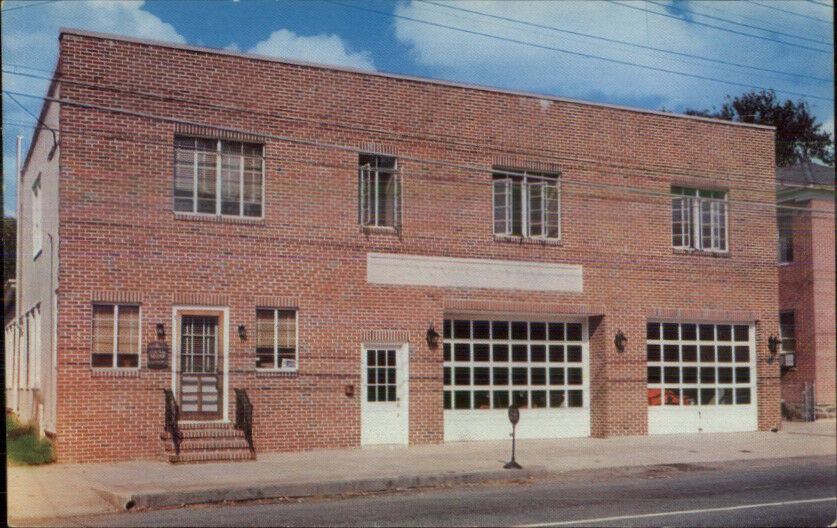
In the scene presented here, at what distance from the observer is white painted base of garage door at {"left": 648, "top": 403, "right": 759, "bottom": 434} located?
19.6m

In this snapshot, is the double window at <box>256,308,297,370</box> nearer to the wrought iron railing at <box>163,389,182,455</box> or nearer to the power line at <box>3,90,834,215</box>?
the wrought iron railing at <box>163,389,182,455</box>

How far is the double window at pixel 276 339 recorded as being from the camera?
Result: 1691 centimetres

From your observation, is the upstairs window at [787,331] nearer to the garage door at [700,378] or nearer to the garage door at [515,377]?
the garage door at [700,378]

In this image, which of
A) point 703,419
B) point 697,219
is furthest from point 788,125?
point 703,419

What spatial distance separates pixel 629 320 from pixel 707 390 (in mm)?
2827

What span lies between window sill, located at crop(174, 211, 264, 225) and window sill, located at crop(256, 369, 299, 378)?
266 cm

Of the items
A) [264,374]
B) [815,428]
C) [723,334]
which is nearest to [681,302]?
[723,334]

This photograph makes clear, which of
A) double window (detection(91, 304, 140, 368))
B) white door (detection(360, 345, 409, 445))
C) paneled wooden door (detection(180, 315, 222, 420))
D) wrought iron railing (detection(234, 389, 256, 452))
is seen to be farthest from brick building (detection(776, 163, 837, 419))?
double window (detection(91, 304, 140, 368))

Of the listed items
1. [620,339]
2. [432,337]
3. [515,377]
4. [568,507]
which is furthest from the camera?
[515,377]

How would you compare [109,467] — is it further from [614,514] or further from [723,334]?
[723,334]

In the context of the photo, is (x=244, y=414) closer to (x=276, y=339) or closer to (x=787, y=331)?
(x=276, y=339)

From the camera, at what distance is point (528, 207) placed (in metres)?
17.6

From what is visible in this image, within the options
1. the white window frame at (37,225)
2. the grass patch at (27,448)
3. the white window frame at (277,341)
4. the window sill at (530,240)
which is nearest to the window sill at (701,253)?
the window sill at (530,240)

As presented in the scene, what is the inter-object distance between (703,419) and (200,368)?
34.7ft
